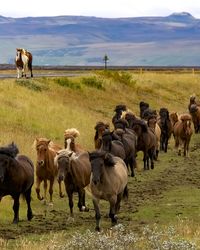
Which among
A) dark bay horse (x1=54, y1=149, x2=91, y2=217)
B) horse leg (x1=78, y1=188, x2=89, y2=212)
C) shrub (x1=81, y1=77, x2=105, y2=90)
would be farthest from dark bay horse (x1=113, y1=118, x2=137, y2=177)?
shrub (x1=81, y1=77, x2=105, y2=90)

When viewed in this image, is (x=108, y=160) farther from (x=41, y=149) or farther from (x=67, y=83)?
(x=67, y=83)

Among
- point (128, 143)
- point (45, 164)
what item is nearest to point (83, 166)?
point (45, 164)

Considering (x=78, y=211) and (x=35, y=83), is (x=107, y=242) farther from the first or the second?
(x=35, y=83)

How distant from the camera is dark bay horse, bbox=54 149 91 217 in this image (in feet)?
60.0

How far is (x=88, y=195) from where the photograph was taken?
23.2 m

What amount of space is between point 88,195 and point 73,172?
4.43 m

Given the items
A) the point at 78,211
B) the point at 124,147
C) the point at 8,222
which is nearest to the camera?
the point at 8,222

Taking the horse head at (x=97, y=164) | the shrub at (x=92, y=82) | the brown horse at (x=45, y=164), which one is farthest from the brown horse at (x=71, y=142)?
the shrub at (x=92, y=82)

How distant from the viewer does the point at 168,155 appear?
1332 inches

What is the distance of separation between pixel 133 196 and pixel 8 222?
5.81 m

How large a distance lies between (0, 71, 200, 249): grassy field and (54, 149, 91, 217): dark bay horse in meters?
0.68

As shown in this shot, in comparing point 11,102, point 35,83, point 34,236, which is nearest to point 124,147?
point 34,236

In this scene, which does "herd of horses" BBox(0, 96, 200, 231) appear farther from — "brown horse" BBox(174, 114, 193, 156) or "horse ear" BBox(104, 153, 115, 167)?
"brown horse" BBox(174, 114, 193, 156)

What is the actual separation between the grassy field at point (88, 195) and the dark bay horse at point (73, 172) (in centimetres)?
68
